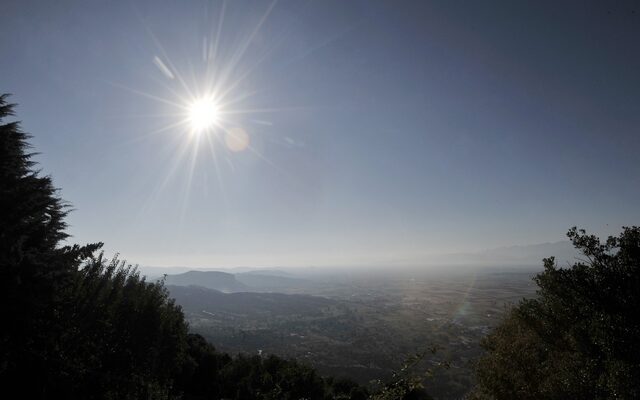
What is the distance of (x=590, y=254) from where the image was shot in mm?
17703

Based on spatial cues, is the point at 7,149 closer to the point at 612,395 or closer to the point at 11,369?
the point at 11,369

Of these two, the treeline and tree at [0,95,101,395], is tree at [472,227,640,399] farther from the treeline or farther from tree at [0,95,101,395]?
tree at [0,95,101,395]

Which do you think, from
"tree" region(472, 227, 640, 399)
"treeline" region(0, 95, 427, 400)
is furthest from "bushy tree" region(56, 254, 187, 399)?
"tree" region(472, 227, 640, 399)

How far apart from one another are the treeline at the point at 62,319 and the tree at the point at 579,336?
9.69 metres

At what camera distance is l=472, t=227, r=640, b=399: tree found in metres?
14.1

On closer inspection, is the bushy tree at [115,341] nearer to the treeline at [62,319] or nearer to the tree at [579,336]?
the treeline at [62,319]

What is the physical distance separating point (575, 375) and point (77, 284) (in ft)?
96.5

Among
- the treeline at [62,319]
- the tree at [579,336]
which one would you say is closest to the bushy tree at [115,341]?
the treeline at [62,319]

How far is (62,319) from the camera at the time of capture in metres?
15.4

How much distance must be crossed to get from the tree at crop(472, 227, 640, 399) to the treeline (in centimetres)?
969

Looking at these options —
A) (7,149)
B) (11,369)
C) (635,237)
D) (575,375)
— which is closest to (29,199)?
(7,149)

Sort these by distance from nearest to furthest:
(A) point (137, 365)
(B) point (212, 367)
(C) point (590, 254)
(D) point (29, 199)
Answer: (D) point (29, 199) < (C) point (590, 254) < (A) point (137, 365) < (B) point (212, 367)

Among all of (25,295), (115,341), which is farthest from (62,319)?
(115,341)

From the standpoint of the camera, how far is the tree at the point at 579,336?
1411 centimetres
